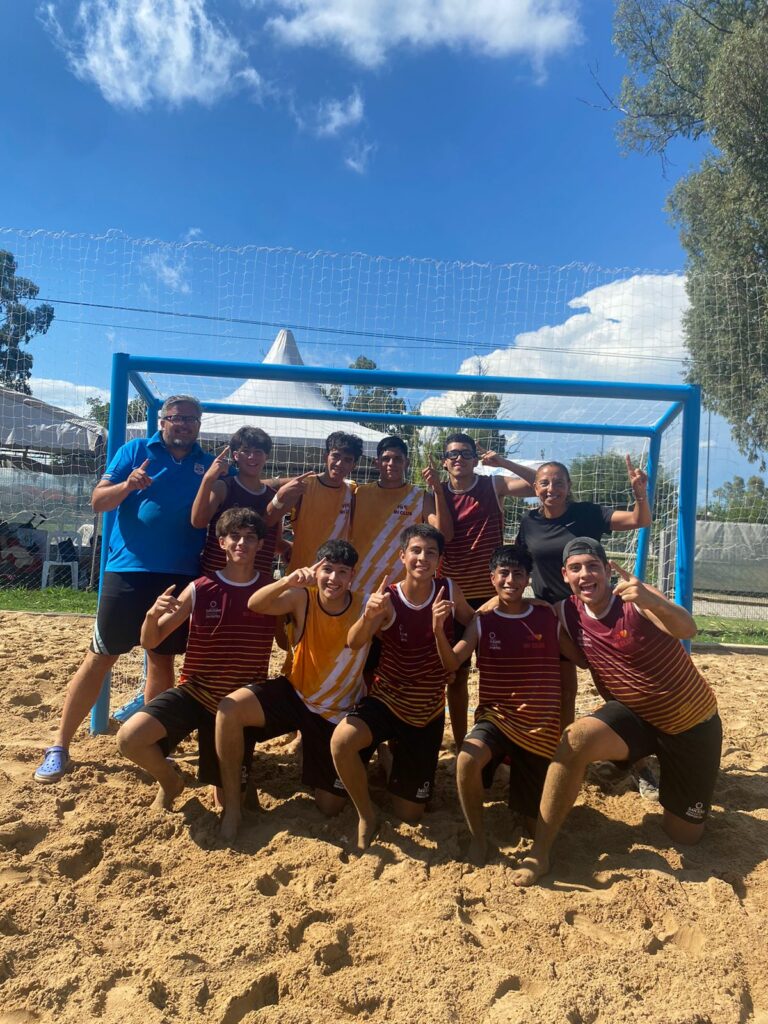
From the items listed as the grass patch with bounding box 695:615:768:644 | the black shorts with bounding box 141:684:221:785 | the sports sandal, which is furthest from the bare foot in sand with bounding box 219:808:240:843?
the grass patch with bounding box 695:615:768:644

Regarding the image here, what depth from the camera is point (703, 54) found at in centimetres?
1311

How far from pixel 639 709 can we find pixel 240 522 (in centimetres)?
190

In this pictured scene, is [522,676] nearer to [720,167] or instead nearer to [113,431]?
[113,431]

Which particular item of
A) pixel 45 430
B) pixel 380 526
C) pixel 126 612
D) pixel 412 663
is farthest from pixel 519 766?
pixel 45 430

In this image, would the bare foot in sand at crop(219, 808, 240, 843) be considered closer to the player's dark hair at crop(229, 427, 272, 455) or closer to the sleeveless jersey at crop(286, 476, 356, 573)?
the sleeveless jersey at crop(286, 476, 356, 573)

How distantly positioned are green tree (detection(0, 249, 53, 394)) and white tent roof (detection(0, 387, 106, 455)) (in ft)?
3.67

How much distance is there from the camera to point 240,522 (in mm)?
2863

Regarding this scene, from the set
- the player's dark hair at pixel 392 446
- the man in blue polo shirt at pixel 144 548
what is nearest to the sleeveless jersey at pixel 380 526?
the player's dark hair at pixel 392 446

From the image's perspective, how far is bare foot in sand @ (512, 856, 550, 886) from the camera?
231 centimetres

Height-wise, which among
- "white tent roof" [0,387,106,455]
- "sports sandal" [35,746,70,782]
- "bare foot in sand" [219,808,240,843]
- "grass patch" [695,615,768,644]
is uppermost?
"white tent roof" [0,387,106,455]

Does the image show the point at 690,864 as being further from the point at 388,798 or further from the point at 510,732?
the point at 388,798

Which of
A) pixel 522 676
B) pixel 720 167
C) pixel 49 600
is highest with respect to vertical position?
pixel 720 167

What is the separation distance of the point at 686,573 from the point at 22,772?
11.8ft

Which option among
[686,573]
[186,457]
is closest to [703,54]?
[686,573]
